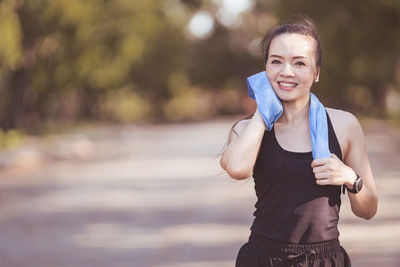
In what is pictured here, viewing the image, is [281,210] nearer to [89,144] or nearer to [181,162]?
[181,162]

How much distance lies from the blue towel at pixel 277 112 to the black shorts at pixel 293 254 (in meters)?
0.39

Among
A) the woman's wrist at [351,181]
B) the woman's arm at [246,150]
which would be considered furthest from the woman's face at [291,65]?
the woman's wrist at [351,181]

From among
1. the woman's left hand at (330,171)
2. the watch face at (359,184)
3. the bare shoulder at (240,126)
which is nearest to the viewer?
the woman's left hand at (330,171)

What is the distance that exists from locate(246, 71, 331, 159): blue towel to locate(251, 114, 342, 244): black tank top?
7 cm

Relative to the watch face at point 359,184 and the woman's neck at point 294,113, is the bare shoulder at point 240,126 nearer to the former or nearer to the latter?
the woman's neck at point 294,113

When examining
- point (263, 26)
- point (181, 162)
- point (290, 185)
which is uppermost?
point (263, 26)

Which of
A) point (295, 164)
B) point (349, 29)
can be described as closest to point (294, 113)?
point (295, 164)

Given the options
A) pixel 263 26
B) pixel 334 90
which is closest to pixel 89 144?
pixel 334 90

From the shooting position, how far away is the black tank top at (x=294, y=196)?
95.3 inches

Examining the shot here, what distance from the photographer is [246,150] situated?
2.42 meters

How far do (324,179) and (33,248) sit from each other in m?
6.15

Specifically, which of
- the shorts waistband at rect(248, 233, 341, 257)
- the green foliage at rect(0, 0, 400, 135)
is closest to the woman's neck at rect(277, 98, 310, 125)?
the shorts waistband at rect(248, 233, 341, 257)

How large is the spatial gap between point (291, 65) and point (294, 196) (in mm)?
505

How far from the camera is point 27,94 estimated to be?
1161 inches
